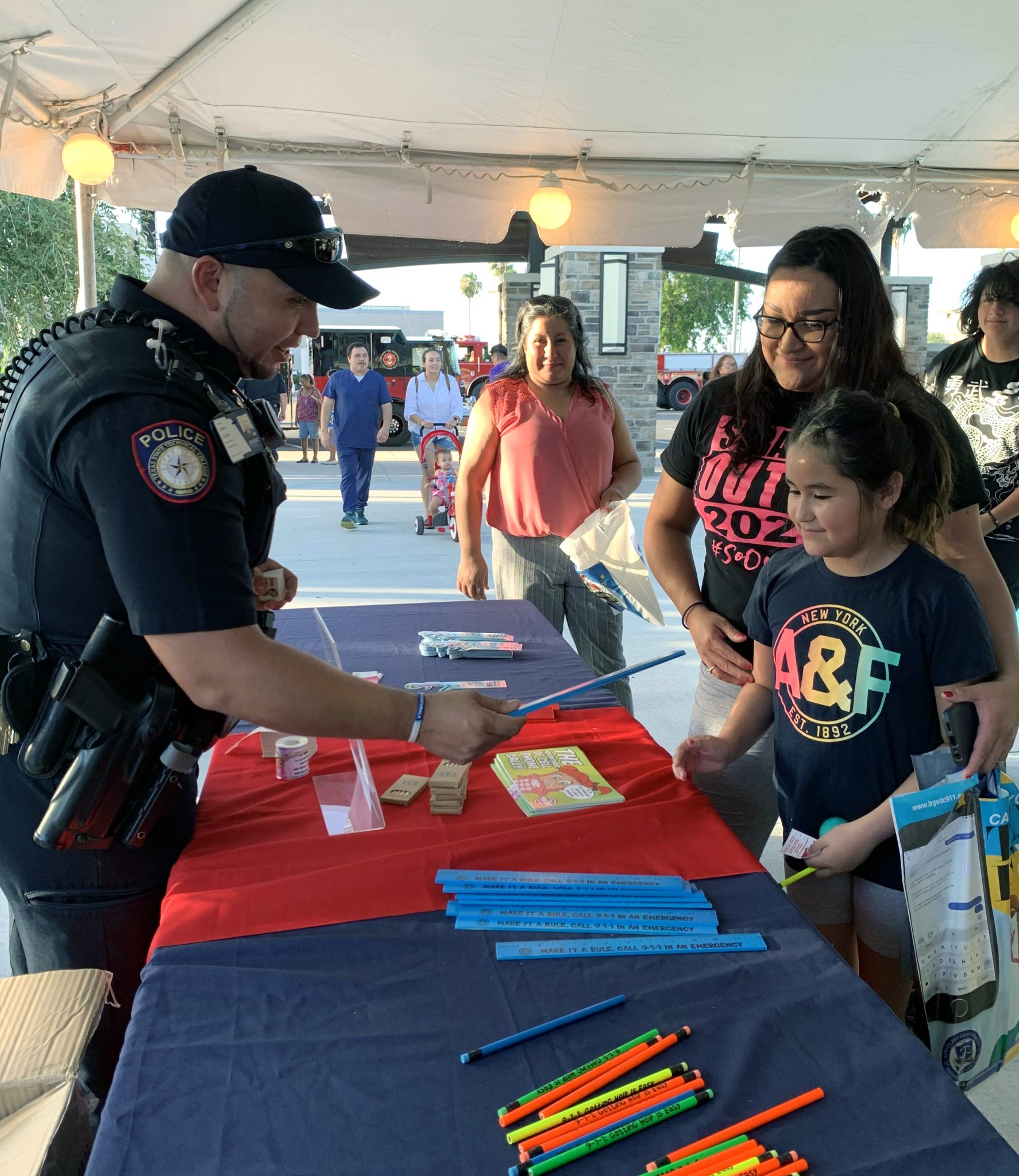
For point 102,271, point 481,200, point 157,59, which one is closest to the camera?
point 157,59

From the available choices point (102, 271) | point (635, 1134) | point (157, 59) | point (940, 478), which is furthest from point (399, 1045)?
point (102, 271)

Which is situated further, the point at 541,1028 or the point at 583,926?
the point at 583,926

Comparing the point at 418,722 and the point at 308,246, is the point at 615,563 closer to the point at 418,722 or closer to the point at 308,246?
the point at 418,722

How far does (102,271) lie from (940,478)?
538 inches

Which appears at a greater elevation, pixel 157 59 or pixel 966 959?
pixel 157 59

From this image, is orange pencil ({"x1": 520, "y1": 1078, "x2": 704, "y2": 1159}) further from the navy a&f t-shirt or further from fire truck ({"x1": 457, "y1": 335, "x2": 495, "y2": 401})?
fire truck ({"x1": 457, "y1": 335, "x2": 495, "y2": 401})

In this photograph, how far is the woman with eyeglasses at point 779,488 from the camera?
62.3 inches

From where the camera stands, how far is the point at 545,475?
10.7ft

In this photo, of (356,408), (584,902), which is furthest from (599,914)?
(356,408)

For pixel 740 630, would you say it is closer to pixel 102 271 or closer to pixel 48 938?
pixel 48 938

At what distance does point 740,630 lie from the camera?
77.7 inches

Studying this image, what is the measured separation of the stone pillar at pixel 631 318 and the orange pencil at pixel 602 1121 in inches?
421

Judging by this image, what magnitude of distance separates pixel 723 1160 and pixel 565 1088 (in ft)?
0.54

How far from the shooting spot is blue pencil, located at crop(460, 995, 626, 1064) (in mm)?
965
